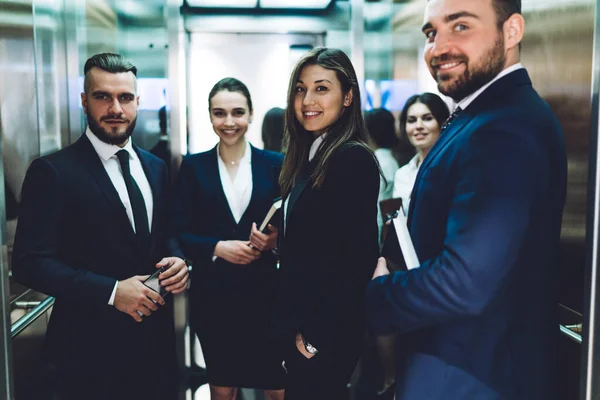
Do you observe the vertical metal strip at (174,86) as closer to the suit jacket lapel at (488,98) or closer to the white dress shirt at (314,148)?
the white dress shirt at (314,148)

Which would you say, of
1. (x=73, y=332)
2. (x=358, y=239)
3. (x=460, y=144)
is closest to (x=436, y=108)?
(x=358, y=239)

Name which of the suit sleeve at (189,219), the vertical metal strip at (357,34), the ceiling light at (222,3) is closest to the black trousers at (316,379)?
the suit sleeve at (189,219)

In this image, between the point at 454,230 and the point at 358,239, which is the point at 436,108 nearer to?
the point at 358,239

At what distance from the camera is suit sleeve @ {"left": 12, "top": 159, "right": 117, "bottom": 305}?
1874 millimetres

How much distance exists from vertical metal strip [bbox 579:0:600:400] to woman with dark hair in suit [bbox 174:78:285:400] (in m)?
1.53

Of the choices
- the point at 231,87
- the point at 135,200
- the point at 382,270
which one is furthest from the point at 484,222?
the point at 231,87

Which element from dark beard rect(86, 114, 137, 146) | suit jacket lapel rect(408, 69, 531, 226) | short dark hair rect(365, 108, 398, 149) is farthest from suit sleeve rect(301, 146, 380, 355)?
short dark hair rect(365, 108, 398, 149)

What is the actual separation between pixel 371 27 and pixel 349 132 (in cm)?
223

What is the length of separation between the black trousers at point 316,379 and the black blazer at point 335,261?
0.10 feet

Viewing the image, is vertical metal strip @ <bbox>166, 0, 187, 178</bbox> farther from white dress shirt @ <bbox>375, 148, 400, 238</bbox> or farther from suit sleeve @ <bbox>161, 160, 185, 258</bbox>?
white dress shirt @ <bbox>375, 148, 400, 238</bbox>

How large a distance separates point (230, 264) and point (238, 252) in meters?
0.20

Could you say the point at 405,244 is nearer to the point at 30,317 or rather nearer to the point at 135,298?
the point at 135,298

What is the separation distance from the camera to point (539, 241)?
132 centimetres

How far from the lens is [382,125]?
12.8 feet
